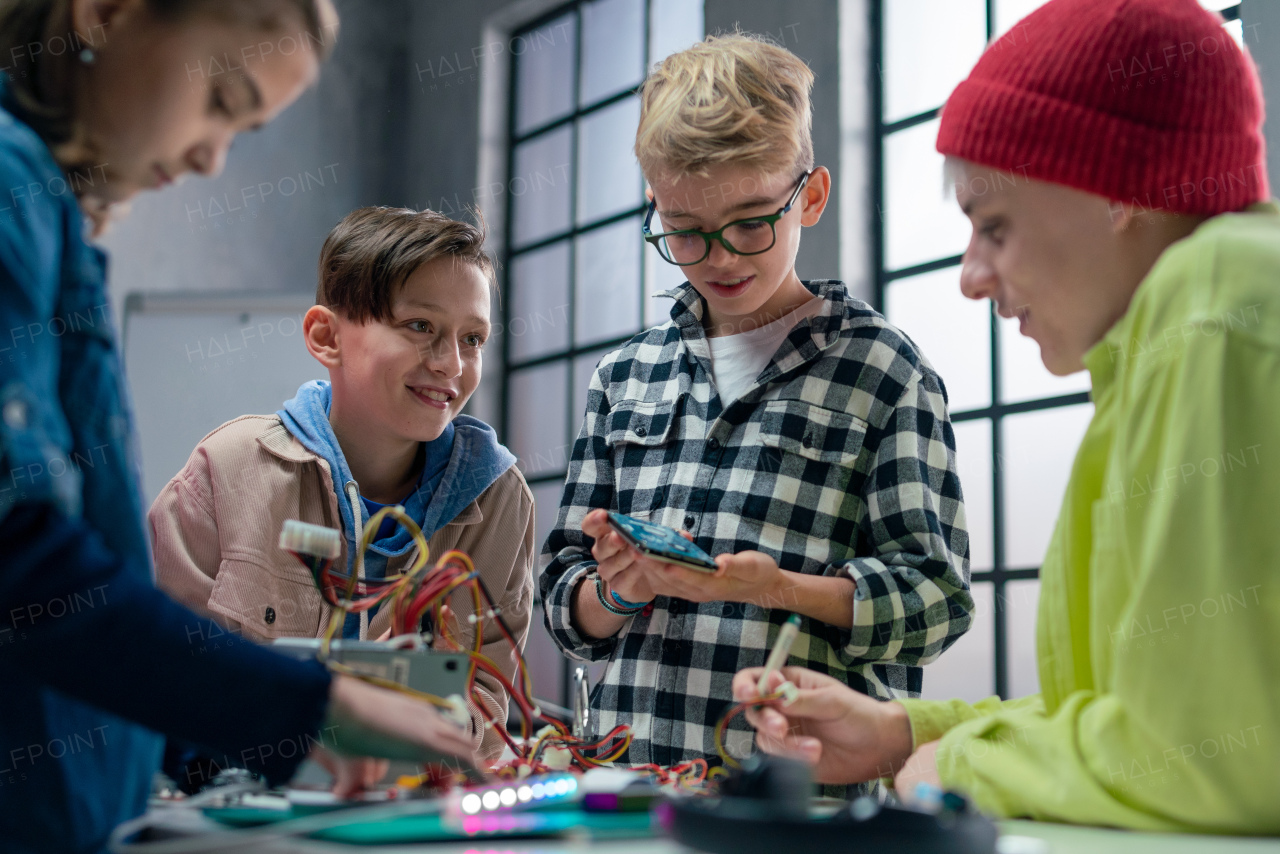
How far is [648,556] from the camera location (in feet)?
3.76

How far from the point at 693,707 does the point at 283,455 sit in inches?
28.6

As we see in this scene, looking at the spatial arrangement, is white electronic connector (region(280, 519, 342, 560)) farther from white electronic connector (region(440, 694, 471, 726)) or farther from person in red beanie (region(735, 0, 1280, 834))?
person in red beanie (region(735, 0, 1280, 834))

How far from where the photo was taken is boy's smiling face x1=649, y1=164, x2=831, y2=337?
1416 millimetres

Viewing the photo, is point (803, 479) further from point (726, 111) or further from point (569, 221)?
point (569, 221)

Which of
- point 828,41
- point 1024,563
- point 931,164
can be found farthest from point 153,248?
point 1024,563

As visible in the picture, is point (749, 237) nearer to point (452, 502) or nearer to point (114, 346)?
point (452, 502)

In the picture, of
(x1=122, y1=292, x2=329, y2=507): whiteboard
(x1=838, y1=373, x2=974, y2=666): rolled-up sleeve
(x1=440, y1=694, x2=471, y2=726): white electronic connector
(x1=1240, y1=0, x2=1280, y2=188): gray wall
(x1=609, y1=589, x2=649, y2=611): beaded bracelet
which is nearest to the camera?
(x1=440, y1=694, x2=471, y2=726): white electronic connector

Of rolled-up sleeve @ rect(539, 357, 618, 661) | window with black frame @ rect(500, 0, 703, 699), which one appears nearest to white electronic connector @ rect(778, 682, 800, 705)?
rolled-up sleeve @ rect(539, 357, 618, 661)

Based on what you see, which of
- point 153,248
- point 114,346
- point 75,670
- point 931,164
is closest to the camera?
point 75,670

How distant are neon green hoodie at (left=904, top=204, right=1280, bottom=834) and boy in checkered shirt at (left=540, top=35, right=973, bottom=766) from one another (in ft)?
1.60

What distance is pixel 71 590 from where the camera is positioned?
646 mm

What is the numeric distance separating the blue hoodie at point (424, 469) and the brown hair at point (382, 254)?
0.57ft

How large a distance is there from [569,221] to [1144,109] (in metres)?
4.10

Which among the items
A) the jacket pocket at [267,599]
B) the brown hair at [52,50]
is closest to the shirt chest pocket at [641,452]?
the jacket pocket at [267,599]
